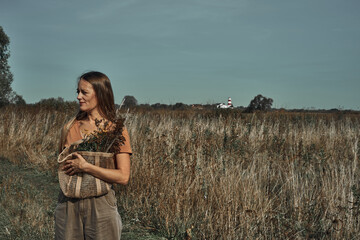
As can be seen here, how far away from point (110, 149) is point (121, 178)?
0.59ft

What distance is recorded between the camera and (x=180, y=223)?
3822 millimetres

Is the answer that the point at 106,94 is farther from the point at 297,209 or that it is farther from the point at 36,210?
the point at 36,210

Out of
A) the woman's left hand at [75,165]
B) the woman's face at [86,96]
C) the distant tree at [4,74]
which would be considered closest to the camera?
the woman's left hand at [75,165]

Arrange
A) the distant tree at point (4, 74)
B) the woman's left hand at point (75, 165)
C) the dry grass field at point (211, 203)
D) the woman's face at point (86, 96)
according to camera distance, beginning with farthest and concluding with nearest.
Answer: the distant tree at point (4, 74) → the dry grass field at point (211, 203) → the woman's face at point (86, 96) → the woman's left hand at point (75, 165)

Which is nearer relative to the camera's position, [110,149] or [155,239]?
[110,149]

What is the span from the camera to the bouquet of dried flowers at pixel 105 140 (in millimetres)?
1970

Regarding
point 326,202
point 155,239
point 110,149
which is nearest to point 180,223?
point 155,239

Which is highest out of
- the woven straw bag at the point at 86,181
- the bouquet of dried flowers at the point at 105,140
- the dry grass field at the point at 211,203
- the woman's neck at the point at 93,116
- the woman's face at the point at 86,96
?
the woman's face at the point at 86,96

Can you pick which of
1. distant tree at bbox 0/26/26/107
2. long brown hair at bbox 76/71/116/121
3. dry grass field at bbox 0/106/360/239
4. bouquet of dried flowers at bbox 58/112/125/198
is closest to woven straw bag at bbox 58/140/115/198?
bouquet of dried flowers at bbox 58/112/125/198

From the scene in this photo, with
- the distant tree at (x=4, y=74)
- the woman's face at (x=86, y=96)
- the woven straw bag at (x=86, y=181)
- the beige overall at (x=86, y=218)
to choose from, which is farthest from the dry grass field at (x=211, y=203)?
the distant tree at (x=4, y=74)

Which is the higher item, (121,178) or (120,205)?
(121,178)

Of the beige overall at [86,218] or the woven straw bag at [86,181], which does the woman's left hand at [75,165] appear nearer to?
the woven straw bag at [86,181]

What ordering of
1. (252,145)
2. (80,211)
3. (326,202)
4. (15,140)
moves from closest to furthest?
(80,211), (326,202), (252,145), (15,140)

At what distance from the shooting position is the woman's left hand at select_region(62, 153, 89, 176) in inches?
74.8
